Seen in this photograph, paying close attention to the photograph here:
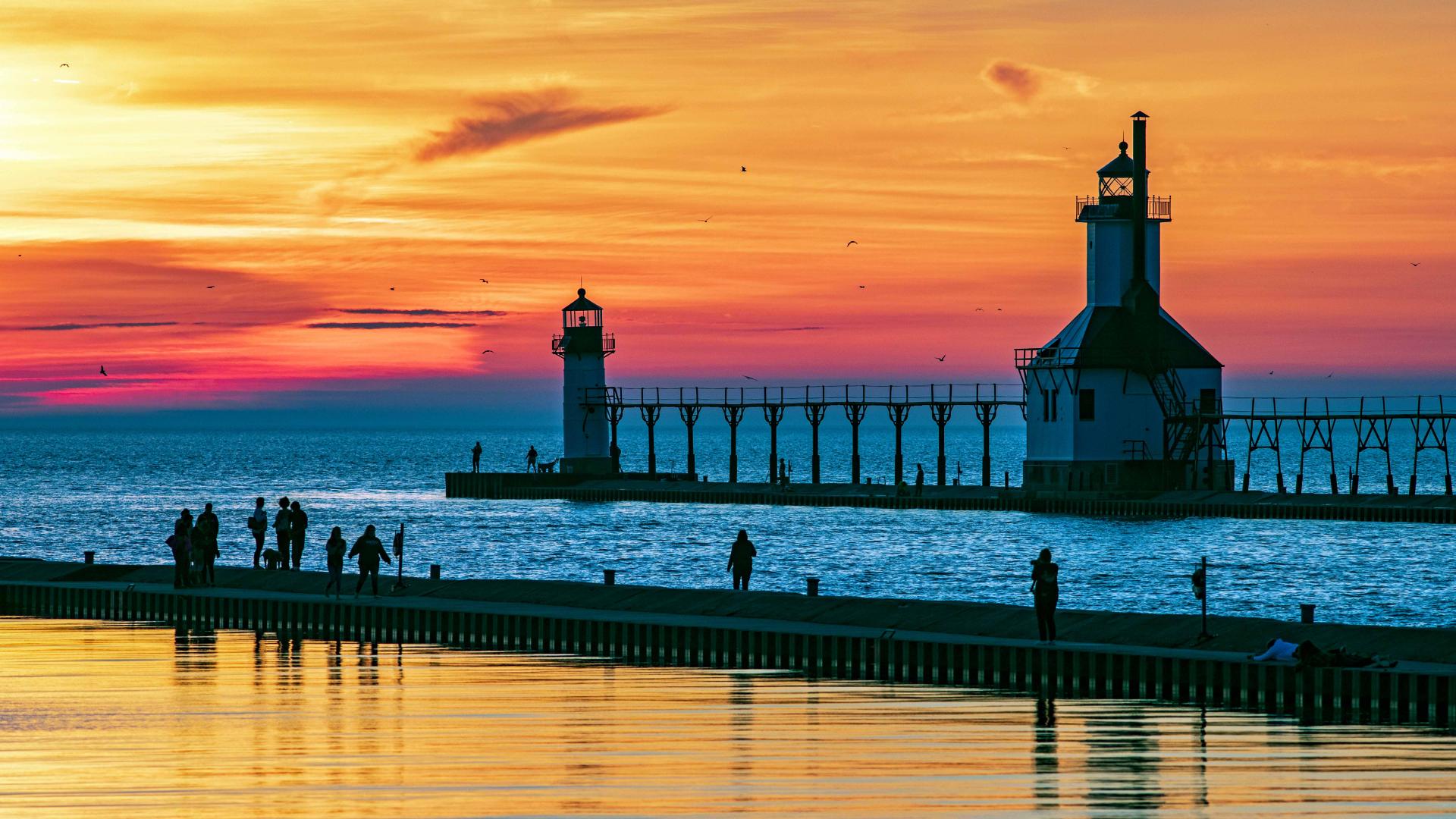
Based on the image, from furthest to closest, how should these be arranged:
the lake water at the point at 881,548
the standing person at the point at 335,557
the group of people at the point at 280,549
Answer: the lake water at the point at 881,548, the group of people at the point at 280,549, the standing person at the point at 335,557

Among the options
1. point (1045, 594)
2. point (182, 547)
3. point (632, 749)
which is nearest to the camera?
point (632, 749)

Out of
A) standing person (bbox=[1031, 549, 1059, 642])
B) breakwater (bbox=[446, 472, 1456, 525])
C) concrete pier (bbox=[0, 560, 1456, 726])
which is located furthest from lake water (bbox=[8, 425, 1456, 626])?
standing person (bbox=[1031, 549, 1059, 642])

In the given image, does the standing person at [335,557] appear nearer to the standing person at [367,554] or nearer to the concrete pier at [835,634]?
the standing person at [367,554]

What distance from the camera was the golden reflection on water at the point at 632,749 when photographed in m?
19.1

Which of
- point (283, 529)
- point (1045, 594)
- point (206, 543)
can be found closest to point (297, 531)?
point (283, 529)

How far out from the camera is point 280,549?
1742 inches

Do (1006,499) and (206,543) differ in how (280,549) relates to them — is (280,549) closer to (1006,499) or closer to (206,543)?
(206,543)

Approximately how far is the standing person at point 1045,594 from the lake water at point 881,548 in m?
22.8

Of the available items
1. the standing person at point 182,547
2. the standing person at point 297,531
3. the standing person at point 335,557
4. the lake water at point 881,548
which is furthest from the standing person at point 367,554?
the lake water at point 881,548

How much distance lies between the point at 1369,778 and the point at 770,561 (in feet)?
159

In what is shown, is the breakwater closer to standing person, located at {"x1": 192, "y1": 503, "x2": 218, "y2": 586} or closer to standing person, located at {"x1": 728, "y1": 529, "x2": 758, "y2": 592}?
standing person, located at {"x1": 728, "y1": 529, "x2": 758, "y2": 592}

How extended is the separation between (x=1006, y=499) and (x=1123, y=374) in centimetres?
870

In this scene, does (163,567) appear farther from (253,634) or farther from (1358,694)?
(1358,694)

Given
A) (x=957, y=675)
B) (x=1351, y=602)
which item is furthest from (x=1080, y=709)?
(x=1351, y=602)
